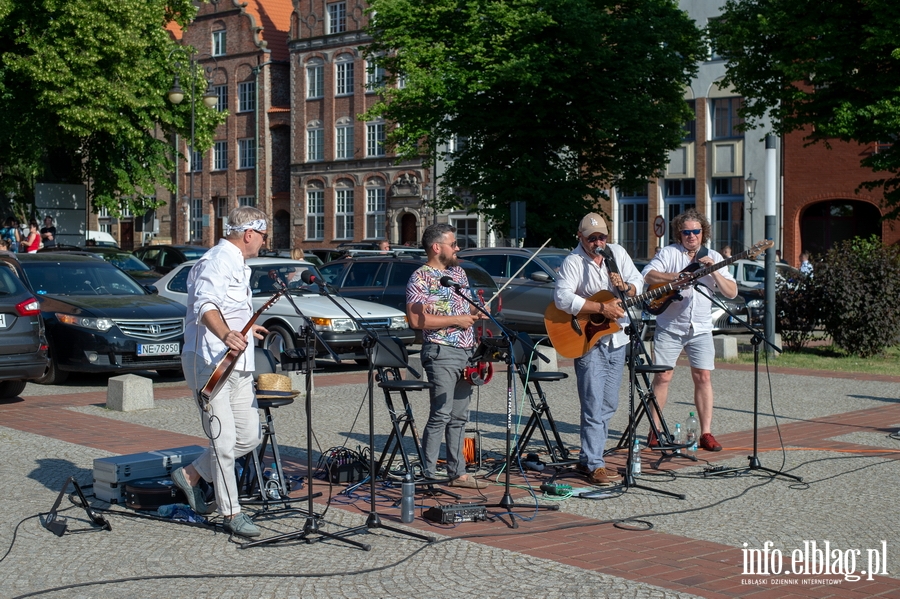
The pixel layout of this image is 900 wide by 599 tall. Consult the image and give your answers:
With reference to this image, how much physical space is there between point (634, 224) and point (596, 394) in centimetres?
4103

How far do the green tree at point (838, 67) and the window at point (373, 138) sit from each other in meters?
31.9

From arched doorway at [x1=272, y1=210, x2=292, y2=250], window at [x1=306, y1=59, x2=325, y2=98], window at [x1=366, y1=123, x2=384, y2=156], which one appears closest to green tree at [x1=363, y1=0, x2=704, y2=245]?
window at [x1=366, y1=123, x2=384, y2=156]

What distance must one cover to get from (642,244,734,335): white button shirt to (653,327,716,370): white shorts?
53mm

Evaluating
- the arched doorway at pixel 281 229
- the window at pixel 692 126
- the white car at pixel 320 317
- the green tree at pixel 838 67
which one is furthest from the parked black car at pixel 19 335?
the arched doorway at pixel 281 229

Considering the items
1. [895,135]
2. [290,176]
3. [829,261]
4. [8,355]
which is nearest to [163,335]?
[8,355]

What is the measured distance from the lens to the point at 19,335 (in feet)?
41.8

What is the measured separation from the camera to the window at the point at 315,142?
61487 millimetres

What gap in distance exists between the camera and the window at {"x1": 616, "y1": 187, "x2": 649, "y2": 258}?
48.2 m

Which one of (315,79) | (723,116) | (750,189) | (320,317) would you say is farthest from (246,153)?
(320,317)

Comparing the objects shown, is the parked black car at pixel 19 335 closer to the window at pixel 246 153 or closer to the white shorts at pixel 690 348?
the white shorts at pixel 690 348

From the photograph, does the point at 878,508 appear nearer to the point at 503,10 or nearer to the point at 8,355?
the point at 8,355

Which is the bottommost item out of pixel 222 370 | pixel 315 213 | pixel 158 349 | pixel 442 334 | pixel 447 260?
pixel 158 349

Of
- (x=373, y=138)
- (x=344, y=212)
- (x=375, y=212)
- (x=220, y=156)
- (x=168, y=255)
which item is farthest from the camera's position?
(x=220, y=156)

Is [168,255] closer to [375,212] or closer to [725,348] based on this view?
[725,348]
